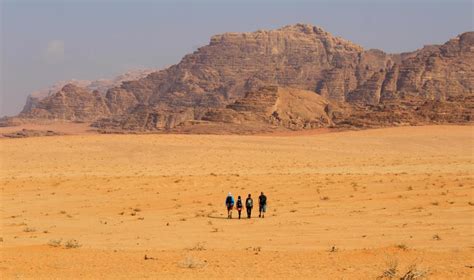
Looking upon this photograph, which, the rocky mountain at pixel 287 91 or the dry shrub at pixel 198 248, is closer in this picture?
the dry shrub at pixel 198 248

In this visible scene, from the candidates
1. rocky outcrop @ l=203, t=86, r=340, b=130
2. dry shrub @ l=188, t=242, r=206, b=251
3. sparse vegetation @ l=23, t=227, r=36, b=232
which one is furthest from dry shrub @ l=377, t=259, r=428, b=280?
rocky outcrop @ l=203, t=86, r=340, b=130

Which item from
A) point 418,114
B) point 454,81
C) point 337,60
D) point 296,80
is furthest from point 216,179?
point 337,60

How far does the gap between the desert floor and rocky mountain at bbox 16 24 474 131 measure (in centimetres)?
4835

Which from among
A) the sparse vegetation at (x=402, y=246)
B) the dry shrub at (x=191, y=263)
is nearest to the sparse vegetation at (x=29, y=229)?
the dry shrub at (x=191, y=263)

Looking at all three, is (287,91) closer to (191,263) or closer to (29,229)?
(29,229)

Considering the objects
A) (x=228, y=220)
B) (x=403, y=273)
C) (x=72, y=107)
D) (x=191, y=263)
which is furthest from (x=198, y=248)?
(x=72, y=107)

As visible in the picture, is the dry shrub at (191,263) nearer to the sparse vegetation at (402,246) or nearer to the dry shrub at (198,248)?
the dry shrub at (198,248)

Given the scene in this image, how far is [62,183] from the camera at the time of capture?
36.3 meters

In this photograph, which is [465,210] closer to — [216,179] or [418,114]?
[216,179]

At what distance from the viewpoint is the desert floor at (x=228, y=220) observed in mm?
14703

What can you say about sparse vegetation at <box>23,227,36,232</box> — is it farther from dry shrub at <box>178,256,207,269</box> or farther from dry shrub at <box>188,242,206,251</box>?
dry shrub at <box>178,256,207,269</box>

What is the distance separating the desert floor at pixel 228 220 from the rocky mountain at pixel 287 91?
4835 centimetres

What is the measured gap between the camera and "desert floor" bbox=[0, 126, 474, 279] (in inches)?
579

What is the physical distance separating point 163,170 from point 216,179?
930cm
